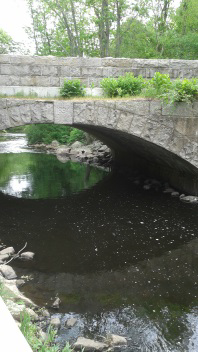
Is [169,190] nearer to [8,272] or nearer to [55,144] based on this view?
[8,272]

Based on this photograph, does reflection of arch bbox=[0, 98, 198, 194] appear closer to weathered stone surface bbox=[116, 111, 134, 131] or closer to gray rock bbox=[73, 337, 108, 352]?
weathered stone surface bbox=[116, 111, 134, 131]

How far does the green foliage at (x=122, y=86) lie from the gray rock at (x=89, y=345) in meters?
5.23

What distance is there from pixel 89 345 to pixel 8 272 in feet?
6.09

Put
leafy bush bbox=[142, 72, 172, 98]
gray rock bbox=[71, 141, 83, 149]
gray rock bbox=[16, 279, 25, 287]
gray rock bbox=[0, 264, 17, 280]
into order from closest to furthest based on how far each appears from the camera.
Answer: gray rock bbox=[16, 279, 25, 287], gray rock bbox=[0, 264, 17, 280], leafy bush bbox=[142, 72, 172, 98], gray rock bbox=[71, 141, 83, 149]

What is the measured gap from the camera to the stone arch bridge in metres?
6.86

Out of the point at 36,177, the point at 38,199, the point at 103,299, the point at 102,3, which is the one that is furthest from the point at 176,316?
the point at 102,3

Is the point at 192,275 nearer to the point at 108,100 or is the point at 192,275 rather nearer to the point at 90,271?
the point at 90,271

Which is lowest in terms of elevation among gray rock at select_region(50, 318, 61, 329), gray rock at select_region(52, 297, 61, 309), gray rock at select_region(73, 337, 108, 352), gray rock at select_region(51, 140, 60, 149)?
gray rock at select_region(51, 140, 60, 149)

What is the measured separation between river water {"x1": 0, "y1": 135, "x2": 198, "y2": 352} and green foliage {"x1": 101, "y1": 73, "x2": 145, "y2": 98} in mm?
2752

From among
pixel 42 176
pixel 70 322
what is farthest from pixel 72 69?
pixel 70 322

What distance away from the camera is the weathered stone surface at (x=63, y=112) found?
22.5ft

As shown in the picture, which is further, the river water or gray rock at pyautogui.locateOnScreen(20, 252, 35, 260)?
gray rock at pyautogui.locateOnScreen(20, 252, 35, 260)

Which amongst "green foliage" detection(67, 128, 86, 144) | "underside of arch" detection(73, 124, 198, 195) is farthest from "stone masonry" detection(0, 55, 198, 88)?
"green foliage" detection(67, 128, 86, 144)

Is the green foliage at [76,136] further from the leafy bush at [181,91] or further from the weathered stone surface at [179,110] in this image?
the leafy bush at [181,91]
